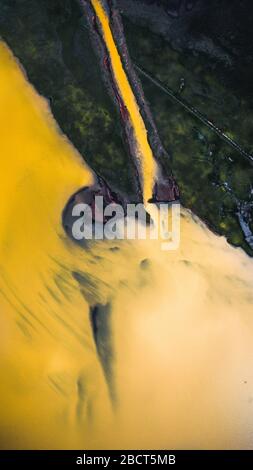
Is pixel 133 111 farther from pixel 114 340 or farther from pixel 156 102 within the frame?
pixel 114 340

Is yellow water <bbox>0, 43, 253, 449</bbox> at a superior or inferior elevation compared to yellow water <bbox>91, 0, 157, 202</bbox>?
inferior

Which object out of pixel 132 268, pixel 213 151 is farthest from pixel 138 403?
pixel 213 151

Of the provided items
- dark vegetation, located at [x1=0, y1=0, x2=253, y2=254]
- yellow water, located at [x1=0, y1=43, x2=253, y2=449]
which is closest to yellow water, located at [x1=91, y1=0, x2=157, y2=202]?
dark vegetation, located at [x1=0, y1=0, x2=253, y2=254]

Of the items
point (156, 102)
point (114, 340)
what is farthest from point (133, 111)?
point (114, 340)

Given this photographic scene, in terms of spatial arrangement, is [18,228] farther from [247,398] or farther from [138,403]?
[247,398]

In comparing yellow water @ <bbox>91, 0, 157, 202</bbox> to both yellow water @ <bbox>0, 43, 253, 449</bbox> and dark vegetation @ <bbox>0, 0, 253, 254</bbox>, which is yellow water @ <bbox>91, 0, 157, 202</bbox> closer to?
dark vegetation @ <bbox>0, 0, 253, 254</bbox>
